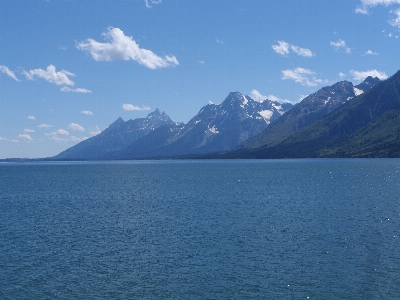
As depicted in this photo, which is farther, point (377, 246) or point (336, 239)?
→ point (336, 239)

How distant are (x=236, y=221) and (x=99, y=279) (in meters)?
38.2

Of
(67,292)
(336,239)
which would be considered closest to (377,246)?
(336,239)

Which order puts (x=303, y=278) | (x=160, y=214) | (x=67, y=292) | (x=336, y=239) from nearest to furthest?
1. (x=67, y=292)
2. (x=303, y=278)
3. (x=336, y=239)
4. (x=160, y=214)

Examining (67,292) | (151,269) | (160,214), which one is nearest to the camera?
(67,292)

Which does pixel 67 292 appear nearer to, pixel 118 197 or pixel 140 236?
pixel 140 236

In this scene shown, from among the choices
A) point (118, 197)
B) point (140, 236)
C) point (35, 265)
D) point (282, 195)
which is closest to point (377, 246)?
point (140, 236)

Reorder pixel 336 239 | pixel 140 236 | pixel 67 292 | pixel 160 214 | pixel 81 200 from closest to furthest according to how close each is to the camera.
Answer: pixel 67 292
pixel 336 239
pixel 140 236
pixel 160 214
pixel 81 200

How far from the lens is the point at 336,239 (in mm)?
60938

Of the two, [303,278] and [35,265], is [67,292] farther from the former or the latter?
[303,278]

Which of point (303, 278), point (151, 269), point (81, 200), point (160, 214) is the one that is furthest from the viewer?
point (81, 200)

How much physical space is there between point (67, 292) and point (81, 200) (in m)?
82.6

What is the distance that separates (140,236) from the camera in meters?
66.2

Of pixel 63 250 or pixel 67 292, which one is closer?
pixel 67 292

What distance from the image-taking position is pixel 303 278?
4438cm
